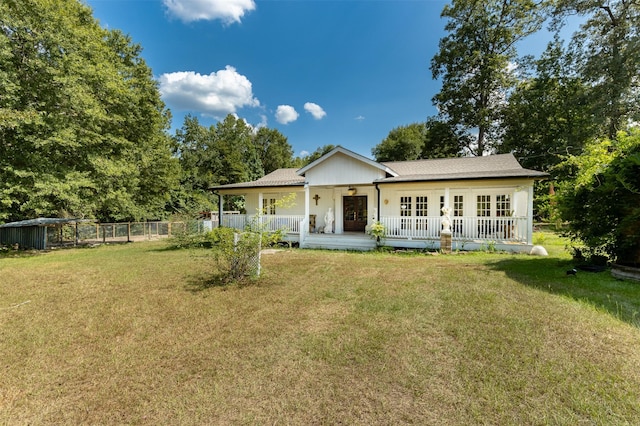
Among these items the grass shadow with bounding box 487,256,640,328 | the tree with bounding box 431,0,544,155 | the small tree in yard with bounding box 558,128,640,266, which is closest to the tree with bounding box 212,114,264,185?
the tree with bounding box 431,0,544,155

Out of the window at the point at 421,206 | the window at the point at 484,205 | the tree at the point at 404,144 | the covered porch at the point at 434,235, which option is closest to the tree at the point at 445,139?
the tree at the point at 404,144

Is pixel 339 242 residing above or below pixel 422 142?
below

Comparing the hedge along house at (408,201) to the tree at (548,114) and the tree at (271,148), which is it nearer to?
the tree at (548,114)

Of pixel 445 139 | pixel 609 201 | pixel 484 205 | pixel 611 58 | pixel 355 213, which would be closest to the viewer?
pixel 609 201

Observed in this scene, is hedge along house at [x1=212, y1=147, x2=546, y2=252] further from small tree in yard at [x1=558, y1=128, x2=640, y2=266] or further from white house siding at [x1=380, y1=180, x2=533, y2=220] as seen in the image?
small tree in yard at [x1=558, y1=128, x2=640, y2=266]

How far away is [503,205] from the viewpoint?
1159cm

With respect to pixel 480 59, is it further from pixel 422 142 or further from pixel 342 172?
pixel 342 172

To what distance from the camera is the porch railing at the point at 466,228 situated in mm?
10312

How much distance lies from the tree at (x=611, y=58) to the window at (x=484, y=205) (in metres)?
14.0

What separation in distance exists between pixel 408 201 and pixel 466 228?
9.36 feet

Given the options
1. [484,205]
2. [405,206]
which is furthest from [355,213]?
[484,205]

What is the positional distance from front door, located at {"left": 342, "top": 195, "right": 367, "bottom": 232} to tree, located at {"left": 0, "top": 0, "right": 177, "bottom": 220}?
12.5 m

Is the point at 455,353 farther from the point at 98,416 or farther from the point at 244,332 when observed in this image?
the point at 98,416

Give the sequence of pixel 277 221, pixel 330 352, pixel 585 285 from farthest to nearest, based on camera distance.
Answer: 1. pixel 277 221
2. pixel 585 285
3. pixel 330 352
